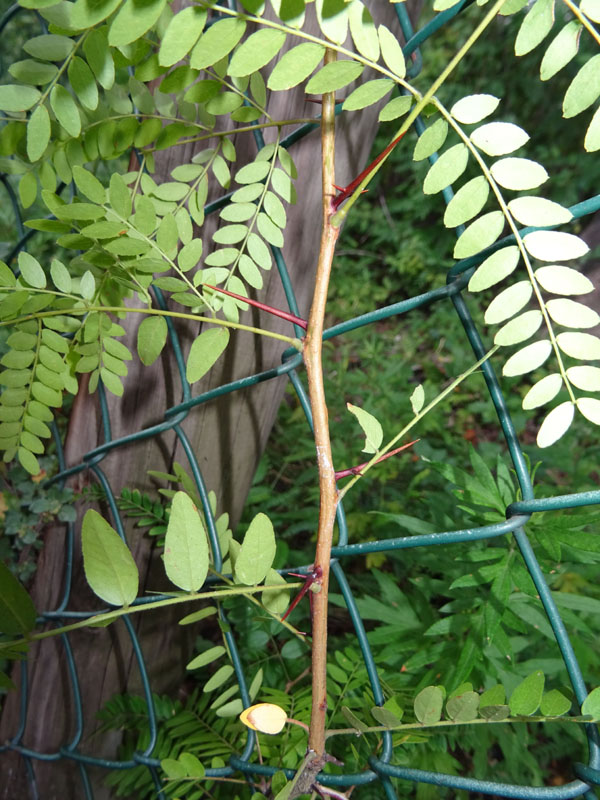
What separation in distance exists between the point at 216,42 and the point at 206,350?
0.27 meters

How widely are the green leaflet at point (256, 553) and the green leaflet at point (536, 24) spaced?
0.46m

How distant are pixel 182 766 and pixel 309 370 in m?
0.52

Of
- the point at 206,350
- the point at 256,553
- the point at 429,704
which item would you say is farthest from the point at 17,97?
the point at 429,704

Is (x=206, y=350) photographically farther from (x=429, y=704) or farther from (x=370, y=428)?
(x=429, y=704)

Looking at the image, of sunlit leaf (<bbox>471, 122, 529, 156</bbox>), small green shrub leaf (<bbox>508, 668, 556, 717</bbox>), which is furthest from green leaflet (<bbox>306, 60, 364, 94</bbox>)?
small green shrub leaf (<bbox>508, 668, 556, 717</bbox>)

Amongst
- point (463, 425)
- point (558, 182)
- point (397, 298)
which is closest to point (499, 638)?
point (463, 425)

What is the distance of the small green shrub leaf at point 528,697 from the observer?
1.47 feet

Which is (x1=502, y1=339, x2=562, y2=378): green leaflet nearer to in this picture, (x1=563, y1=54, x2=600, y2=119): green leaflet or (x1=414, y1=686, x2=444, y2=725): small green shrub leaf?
(x1=563, y1=54, x2=600, y2=119): green leaflet

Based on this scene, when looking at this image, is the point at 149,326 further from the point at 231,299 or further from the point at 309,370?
the point at 309,370

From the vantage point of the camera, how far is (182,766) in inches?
23.8

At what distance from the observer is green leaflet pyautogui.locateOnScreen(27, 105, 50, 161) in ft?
1.76

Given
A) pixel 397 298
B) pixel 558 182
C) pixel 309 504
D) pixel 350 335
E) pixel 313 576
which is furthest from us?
pixel 397 298

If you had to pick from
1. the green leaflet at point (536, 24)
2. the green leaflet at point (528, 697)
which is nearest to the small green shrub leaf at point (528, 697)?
the green leaflet at point (528, 697)

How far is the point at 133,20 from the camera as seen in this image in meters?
0.38
